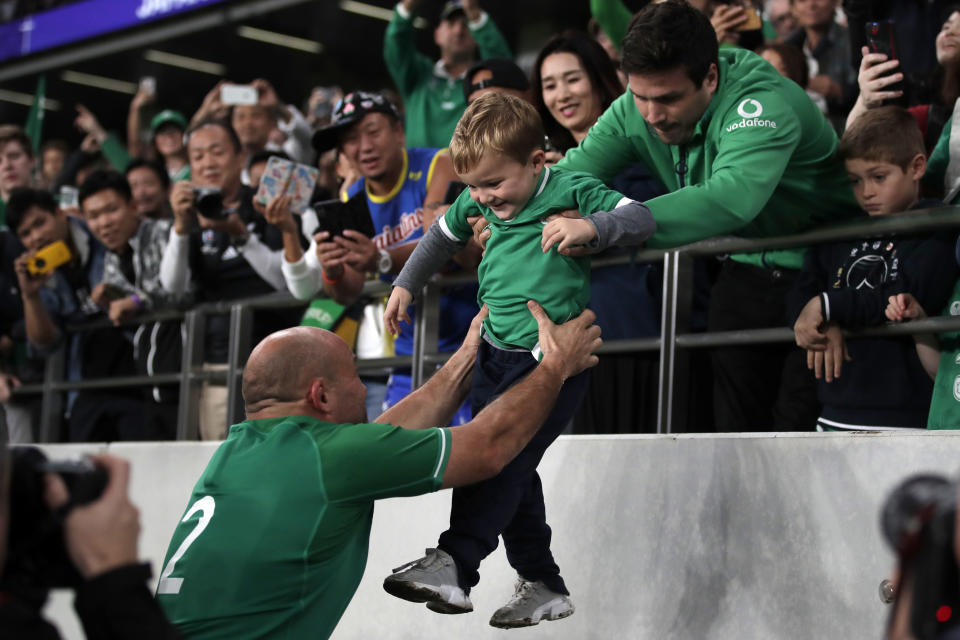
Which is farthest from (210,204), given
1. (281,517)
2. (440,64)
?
(281,517)

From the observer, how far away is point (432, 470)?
300 cm

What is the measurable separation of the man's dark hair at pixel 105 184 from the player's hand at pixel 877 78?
399 centimetres

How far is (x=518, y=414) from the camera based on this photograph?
307cm

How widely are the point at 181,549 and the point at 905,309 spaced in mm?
2100

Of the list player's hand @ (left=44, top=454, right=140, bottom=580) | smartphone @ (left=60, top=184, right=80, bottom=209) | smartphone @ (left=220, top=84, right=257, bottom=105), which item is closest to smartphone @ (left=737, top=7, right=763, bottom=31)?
smartphone @ (left=220, top=84, right=257, bottom=105)

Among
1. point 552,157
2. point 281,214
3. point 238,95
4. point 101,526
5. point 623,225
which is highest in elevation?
point 238,95

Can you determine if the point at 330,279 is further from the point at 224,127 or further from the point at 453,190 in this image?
the point at 224,127

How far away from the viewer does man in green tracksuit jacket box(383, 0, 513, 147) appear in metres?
6.71

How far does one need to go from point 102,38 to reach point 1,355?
5.49m

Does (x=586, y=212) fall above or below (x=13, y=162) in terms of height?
below

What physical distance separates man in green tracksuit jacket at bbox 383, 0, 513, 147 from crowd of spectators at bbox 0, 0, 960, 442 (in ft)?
0.04

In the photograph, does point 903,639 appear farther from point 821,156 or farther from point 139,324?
point 139,324

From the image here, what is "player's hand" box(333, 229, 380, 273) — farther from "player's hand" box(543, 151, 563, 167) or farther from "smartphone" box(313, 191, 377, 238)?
"player's hand" box(543, 151, 563, 167)

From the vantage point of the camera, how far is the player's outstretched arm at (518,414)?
9.95 feet
